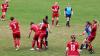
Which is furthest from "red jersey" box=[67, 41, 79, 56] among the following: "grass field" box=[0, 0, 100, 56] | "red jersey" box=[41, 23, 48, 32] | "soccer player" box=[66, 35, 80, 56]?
"red jersey" box=[41, 23, 48, 32]

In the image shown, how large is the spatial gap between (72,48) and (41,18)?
1800cm

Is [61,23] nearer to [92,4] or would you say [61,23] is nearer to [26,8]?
[26,8]

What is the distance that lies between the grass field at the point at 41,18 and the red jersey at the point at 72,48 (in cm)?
399

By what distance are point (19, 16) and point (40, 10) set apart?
14.6 feet

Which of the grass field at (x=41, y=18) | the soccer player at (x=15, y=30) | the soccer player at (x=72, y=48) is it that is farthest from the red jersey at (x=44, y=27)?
the soccer player at (x=72, y=48)

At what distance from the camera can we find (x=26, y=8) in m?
43.4

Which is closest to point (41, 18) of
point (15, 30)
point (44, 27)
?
point (15, 30)

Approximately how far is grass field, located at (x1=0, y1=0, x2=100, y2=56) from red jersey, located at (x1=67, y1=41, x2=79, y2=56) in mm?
3986

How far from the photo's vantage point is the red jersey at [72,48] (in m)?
19.4

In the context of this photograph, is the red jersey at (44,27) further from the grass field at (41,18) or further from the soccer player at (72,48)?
the soccer player at (72,48)

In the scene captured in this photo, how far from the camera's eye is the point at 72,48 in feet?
64.2

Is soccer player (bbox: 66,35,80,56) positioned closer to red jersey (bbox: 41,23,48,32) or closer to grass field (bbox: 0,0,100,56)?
grass field (bbox: 0,0,100,56)

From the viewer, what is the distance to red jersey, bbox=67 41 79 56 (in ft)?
63.8

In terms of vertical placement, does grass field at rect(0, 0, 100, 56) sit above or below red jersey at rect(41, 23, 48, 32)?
below
